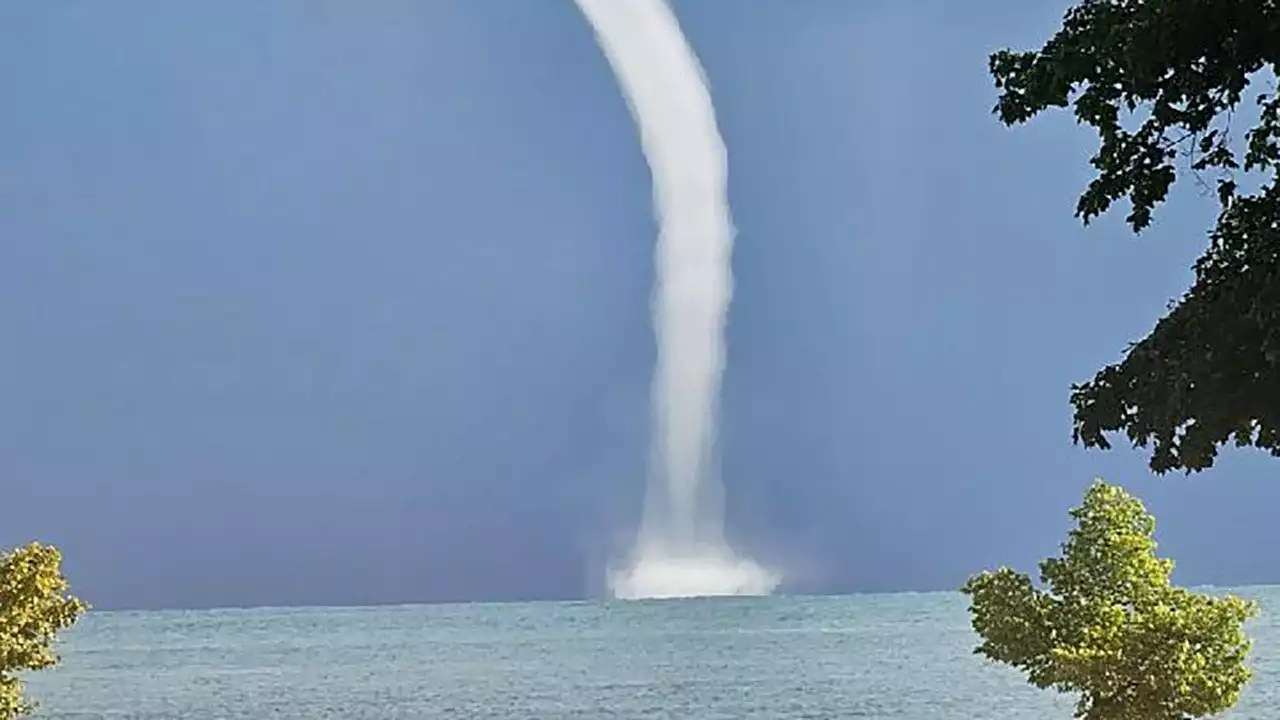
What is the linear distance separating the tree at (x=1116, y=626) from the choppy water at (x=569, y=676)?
36.9 meters

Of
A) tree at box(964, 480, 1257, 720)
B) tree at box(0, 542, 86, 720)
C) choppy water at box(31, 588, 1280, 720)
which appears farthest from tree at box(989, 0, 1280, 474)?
choppy water at box(31, 588, 1280, 720)

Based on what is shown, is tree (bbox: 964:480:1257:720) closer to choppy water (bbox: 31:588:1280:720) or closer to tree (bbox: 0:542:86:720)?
tree (bbox: 0:542:86:720)

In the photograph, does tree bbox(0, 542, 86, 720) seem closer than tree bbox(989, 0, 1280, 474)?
No

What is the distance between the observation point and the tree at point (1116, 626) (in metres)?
26.0

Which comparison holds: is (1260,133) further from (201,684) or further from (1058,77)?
(201,684)

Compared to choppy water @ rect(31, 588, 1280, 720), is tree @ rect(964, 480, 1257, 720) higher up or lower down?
lower down

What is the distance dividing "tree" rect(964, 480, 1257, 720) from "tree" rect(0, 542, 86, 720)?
44.2 ft

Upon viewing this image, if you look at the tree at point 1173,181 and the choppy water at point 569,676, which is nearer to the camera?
the tree at point 1173,181

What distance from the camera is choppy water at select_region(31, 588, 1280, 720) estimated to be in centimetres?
7344

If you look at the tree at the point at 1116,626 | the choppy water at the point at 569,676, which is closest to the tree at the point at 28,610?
the tree at the point at 1116,626

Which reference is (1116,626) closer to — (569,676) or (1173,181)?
(1173,181)

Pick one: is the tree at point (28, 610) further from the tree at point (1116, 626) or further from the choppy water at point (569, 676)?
the choppy water at point (569, 676)

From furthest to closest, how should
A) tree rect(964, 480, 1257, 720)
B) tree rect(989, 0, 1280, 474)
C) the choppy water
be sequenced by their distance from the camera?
1. the choppy water
2. tree rect(964, 480, 1257, 720)
3. tree rect(989, 0, 1280, 474)

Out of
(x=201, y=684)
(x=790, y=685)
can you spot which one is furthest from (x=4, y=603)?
(x=201, y=684)
